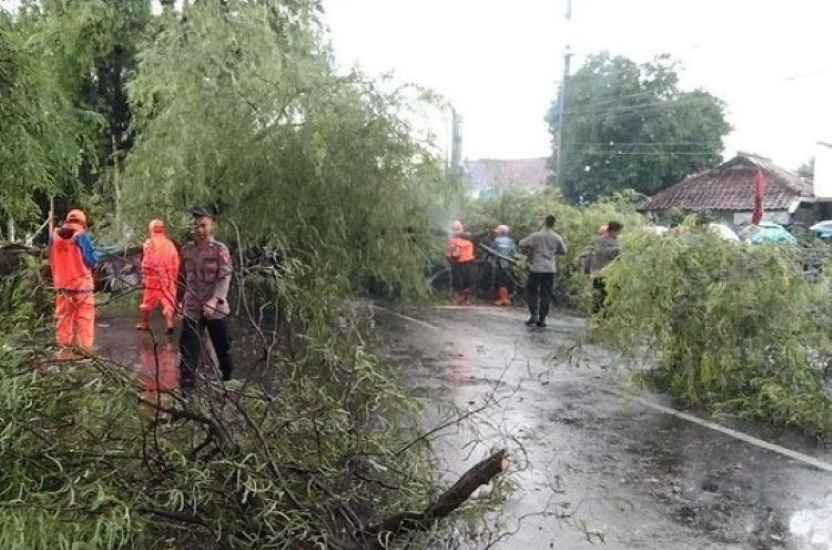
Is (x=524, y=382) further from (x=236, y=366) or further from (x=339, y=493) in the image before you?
(x=339, y=493)

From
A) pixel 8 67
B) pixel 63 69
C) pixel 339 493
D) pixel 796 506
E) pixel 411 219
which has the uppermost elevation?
pixel 63 69

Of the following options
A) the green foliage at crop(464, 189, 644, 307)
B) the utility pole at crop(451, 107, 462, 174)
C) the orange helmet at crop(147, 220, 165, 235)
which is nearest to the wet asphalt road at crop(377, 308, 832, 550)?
the utility pole at crop(451, 107, 462, 174)

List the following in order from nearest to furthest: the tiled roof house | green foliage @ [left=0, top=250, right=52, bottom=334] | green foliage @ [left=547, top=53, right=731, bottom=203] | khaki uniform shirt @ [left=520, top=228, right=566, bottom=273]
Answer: green foliage @ [left=0, top=250, right=52, bottom=334]
khaki uniform shirt @ [left=520, top=228, right=566, bottom=273]
green foliage @ [left=547, top=53, right=731, bottom=203]
the tiled roof house

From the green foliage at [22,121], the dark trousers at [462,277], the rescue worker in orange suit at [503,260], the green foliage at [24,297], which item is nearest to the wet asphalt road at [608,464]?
the green foliage at [24,297]

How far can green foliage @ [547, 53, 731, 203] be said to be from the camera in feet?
111

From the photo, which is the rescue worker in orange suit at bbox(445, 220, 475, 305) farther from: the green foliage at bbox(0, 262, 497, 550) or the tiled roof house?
the tiled roof house

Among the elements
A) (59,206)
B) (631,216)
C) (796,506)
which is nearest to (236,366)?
(796,506)

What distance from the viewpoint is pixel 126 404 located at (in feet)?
12.0

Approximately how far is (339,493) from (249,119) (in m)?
6.24

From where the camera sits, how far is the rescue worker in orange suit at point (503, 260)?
52.8ft

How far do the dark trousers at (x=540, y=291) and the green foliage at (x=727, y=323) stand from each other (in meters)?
4.44

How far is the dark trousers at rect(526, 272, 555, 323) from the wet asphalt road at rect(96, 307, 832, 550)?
285 cm

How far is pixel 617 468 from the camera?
5.99 metres

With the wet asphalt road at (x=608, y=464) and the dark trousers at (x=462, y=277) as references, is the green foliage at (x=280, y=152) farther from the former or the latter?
the dark trousers at (x=462, y=277)
